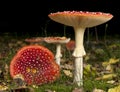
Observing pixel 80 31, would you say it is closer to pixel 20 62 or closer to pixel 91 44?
pixel 20 62

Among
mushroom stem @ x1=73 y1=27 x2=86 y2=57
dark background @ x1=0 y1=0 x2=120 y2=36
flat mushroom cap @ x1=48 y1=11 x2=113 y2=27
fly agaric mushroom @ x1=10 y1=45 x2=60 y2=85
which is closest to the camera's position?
flat mushroom cap @ x1=48 y1=11 x2=113 y2=27

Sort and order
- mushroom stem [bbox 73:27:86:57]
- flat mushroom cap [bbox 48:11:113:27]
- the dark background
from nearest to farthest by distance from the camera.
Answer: flat mushroom cap [bbox 48:11:113:27]
mushroom stem [bbox 73:27:86:57]
the dark background

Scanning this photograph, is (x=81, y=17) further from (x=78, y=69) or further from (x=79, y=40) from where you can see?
(x=78, y=69)

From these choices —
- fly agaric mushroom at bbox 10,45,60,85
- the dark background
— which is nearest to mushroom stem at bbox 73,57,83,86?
fly agaric mushroom at bbox 10,45,60,85

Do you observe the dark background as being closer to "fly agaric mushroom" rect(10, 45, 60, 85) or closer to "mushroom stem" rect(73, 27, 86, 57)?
"fly agaric mushroom" rect(10, 45, 60, 85)

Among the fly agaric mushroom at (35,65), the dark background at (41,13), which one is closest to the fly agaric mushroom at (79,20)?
the fly agaric mushroom at (35,65)

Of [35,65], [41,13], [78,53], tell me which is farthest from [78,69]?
[41,13]

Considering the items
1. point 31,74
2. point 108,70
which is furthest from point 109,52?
point 31,74

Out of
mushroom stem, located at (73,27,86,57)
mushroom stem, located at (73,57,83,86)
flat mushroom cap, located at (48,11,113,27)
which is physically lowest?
mushroom stem, located at (73,57,83,86)
